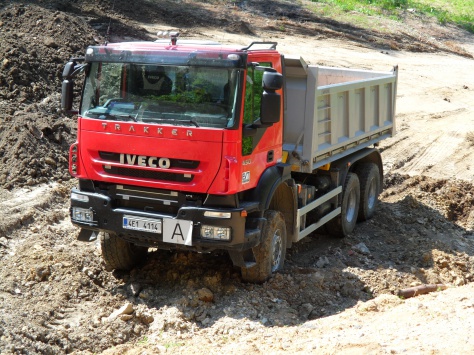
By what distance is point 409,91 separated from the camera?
21.6m

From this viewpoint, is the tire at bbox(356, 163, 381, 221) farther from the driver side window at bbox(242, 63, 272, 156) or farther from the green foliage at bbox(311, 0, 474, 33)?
the green foliage at bbox(311, 0, 474, 33)

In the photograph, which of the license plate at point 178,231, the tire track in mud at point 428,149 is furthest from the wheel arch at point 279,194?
the tire track in mud at point 428,149

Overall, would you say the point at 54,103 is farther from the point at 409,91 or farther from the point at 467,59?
the point at 467,59

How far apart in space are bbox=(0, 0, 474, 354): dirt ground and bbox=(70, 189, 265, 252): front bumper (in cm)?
68

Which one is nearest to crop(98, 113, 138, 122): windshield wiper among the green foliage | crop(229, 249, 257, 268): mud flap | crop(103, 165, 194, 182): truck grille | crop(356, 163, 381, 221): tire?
crop(103, 165, 194, 182): truck grille

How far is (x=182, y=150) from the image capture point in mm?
Result: 7371

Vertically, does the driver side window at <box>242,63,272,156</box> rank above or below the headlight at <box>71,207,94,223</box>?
above

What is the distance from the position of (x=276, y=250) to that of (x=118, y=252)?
5.95ft

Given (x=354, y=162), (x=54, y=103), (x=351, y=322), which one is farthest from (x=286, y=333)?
(x=54, y=103)

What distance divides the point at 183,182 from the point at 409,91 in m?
15.4

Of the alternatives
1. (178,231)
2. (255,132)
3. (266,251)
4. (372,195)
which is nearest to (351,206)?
(372,195)

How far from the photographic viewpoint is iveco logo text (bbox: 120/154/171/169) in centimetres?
746

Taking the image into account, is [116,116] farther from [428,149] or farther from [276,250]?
[428,149]

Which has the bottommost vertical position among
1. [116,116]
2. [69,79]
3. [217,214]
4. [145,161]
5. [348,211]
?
[348,211]
